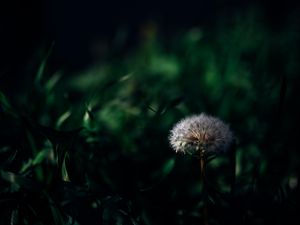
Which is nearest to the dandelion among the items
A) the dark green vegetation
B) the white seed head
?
the white seed head

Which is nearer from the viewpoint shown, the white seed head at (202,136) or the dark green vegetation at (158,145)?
the white seed head at (202,136)

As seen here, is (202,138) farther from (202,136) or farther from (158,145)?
(158,145)

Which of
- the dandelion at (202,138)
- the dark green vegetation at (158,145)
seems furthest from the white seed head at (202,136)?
the dark green vegetation at (158,145)

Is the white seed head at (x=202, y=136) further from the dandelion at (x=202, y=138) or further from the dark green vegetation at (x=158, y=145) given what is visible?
the dark green vegetation at (x=158, y=145)

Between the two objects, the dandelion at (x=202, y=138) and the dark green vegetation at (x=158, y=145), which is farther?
the dark green vegetation at (x=158, y=145)
